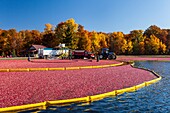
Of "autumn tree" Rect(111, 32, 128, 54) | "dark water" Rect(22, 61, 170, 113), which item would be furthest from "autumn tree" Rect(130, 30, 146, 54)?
"dark water" Rect(22, 61, 170, 113)

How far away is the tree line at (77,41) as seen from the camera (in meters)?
94.2

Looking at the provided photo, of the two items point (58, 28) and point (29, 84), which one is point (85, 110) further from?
point (58, 28)

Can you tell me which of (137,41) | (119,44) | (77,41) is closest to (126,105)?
(77,41)

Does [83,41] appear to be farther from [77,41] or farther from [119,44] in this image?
[119,44]

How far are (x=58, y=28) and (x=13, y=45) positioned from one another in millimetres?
21750

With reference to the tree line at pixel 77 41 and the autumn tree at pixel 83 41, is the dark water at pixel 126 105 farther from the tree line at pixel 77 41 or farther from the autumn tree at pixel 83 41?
the autumn tree at pixel 83 41

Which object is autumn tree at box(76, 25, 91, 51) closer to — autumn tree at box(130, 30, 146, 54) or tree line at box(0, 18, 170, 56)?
tree line at box(0, 18, 170, 56)

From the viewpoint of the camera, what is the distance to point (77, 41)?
93062mm

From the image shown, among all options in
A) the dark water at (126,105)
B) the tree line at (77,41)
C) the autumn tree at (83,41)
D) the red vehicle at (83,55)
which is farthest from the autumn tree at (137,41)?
the dark water at (126,105)

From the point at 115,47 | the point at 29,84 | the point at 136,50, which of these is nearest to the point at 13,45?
the point at 115,47

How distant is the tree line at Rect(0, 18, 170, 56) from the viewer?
309 feet

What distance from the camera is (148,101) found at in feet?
45.7

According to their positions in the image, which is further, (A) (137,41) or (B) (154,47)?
(A) (137,41)

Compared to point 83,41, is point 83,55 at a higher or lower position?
lower
